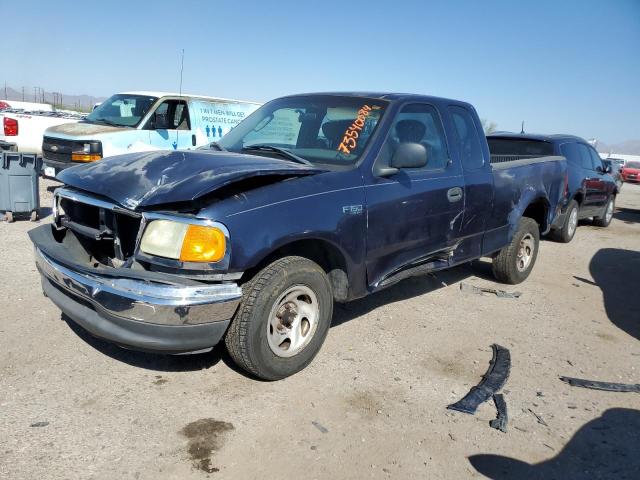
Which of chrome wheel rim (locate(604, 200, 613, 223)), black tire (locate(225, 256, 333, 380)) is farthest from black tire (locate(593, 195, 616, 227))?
black tire (locate(225, 256, 333, 380))

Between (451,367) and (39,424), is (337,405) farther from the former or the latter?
(39,424)

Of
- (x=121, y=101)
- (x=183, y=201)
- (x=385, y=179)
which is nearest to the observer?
(x=183, y=201)

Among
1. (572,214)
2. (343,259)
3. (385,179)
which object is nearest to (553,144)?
(572,214)

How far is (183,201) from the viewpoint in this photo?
297 cm

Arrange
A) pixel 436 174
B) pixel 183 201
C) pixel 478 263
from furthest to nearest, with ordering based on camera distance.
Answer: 1. pixel 478 263
2. pixel 436 174
3. pixel 183 201

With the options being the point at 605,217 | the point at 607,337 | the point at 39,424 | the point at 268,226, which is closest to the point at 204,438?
the point at 39,424

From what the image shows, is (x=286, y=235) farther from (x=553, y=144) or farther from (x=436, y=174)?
(x=553, y=144)

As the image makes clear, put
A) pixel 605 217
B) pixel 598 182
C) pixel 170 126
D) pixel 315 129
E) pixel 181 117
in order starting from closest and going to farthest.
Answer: pixel 315 129 → pixel 598 182 → pixel 170 126 → pixel 181 117 → pixel 605 217

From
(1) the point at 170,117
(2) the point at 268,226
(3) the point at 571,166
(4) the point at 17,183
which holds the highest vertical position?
(1) the point at 170,117

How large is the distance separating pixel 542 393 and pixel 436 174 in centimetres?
191

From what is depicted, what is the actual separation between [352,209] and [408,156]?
24.3 inches

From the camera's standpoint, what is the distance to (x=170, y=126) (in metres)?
10.2

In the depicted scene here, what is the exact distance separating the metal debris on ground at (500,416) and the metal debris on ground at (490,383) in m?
0.05

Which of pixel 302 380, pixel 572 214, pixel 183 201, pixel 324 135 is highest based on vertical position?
pixel 324 135
